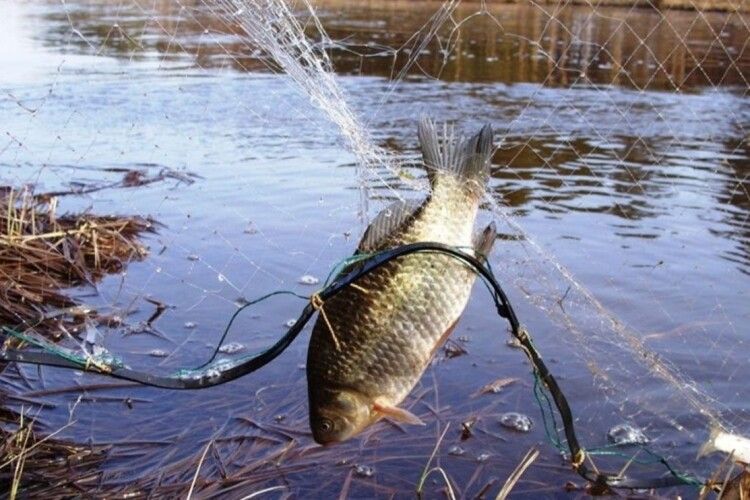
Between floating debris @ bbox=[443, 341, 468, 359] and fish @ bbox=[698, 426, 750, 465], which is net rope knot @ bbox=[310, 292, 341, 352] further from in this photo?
floating debris @ bbox=[443, 341, 468, 359]

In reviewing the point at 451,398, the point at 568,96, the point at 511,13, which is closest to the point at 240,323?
the point at 451,398

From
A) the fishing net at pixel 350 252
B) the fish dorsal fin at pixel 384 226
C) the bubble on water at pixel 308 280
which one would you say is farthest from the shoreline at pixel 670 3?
the bubble on water at pixel 308 280

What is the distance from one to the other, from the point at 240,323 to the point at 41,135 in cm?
643

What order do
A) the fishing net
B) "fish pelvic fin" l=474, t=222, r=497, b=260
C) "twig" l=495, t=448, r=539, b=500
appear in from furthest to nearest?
the fishing net
"twig" l=495, t=448, r=539, b=500
"fish pelvic fin" l=474, t=222, r=497, b=260

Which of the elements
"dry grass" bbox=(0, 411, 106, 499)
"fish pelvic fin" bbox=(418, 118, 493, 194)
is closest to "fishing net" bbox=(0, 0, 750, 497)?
"dry grass" bbox=(0, 411, 106, 499)

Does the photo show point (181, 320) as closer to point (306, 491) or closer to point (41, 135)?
point (306, 491)

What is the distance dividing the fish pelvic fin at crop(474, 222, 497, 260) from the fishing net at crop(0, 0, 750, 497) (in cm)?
92

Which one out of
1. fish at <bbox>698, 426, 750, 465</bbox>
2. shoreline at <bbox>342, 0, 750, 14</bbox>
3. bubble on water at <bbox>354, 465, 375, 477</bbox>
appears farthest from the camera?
shoreline at <bbox>342, 0, 750, 14</bbox>

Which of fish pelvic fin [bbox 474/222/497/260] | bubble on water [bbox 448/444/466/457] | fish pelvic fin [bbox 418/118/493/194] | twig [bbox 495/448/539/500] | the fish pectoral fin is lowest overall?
bubble on water [bbox 448/444/466/457]

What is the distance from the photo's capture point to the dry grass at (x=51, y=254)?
595 cm

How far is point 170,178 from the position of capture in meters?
9.86

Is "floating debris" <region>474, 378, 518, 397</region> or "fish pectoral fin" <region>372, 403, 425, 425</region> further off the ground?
"fish pectoral fin" <region>372, 403, 425, 425</region>

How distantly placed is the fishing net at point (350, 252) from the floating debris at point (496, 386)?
27mm

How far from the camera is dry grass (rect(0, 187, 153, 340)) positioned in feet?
19.5
